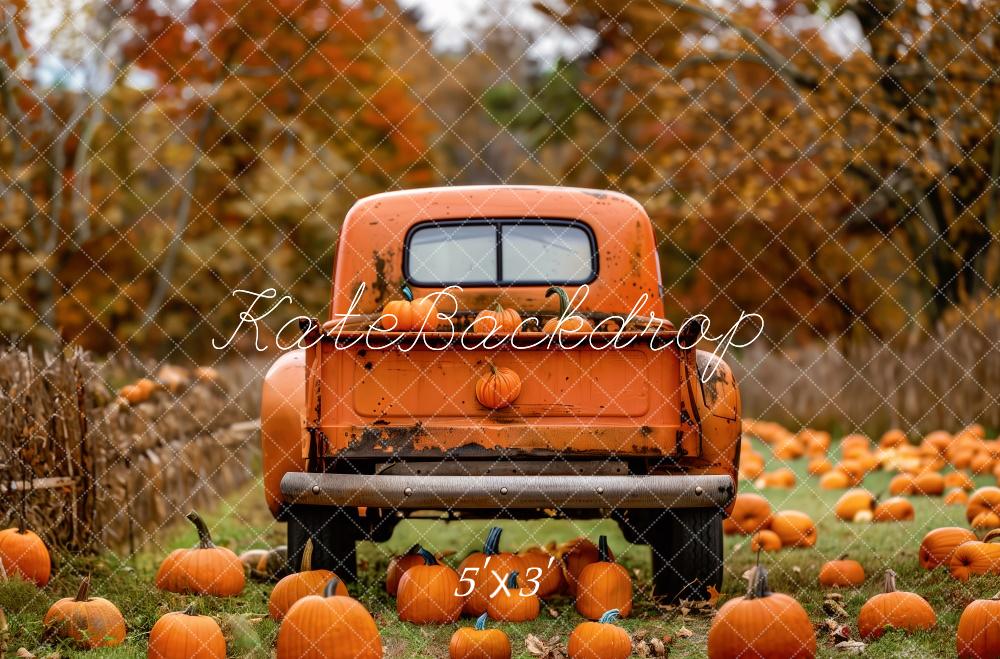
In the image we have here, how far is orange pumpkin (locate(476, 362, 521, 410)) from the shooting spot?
536 centimetres

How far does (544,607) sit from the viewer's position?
580cm

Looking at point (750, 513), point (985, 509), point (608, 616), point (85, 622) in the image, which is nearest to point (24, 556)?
point (85, 622)

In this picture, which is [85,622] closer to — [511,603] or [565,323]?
[511,603]

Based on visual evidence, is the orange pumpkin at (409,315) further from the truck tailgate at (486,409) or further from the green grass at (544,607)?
the green grass at (544,607)

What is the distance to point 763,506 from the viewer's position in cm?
770

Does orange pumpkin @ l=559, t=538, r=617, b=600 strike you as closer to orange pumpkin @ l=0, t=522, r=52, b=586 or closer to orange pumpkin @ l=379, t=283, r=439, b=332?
orange pumpkin @ l=379, t=283, r=439, b=332

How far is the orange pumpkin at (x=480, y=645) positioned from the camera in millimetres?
4582

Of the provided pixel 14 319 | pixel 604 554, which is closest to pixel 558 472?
pixel 604 554

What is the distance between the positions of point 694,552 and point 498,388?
1192 millimetres

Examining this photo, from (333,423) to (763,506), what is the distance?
341cm

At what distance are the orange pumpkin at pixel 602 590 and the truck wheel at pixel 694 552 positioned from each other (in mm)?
278

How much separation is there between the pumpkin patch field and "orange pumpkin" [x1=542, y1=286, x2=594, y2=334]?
986mm

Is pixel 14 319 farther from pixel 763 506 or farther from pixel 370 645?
pixel 370 645

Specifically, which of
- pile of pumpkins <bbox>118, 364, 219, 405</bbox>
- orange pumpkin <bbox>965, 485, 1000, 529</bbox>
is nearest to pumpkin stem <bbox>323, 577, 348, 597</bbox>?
pile of pumpkins <bbox>118, 364, 219, 405</bbox>
